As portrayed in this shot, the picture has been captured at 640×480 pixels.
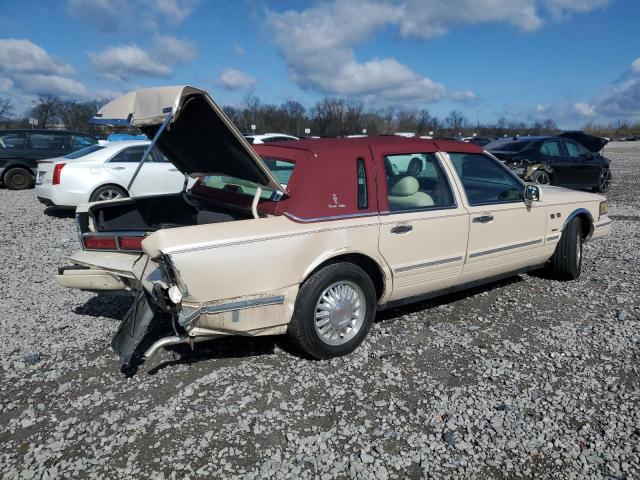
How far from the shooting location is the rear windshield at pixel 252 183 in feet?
12.2

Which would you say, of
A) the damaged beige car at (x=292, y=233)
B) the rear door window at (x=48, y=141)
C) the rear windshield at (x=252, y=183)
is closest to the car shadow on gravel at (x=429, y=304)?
the damaged beige car at (x=292, y=233)

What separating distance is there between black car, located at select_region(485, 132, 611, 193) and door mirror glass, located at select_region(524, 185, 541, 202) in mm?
6533

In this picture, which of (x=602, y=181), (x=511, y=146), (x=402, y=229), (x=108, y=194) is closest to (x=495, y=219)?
(x=402, y=229)

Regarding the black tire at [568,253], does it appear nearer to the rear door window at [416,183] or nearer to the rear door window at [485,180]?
the rear door window at [485,180]

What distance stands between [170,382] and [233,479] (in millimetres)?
1126

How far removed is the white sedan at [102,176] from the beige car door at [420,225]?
6297mm

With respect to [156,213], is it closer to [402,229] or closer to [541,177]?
[402,229]

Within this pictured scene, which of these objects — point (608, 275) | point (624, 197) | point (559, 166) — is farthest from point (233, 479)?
point (624, 197)

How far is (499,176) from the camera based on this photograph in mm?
4836

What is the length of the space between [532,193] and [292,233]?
8.97 feet

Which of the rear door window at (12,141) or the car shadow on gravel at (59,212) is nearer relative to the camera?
the car shadow on gravel at (59,212)

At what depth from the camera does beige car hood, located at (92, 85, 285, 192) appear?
10.6 feet

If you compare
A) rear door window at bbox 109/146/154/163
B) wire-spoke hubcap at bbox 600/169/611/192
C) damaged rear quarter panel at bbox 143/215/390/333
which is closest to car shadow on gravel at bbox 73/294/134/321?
damaged rear quarter panel at bbox 143/215/390/333

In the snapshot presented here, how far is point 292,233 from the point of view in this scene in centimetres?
335
